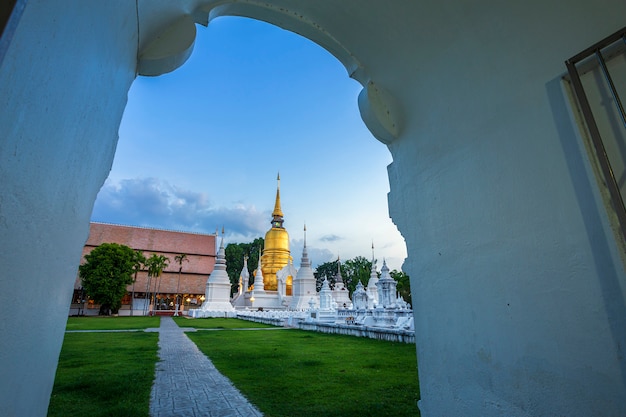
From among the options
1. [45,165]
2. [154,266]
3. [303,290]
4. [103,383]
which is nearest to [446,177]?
[45,165]

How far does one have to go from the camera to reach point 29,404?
132cm

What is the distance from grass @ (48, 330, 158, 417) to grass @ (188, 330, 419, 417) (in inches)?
51.2

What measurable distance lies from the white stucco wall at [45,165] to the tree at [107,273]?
31.6 meters

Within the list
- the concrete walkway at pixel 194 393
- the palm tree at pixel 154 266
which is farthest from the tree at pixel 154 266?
the concrete walkway at pixel 194 393

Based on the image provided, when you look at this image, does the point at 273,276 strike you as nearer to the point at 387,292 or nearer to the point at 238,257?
the point at 238,257

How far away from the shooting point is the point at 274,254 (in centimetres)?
4238

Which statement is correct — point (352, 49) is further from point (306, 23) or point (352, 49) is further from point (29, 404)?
point (29, 404)

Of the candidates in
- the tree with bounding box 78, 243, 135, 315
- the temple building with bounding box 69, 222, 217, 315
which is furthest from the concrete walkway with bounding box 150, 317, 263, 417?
the temple building with bounding box 69, 222, 217, 315

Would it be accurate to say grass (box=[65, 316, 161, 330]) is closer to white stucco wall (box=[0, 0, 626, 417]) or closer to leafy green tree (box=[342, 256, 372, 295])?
white stucco wall (box=[0, 0, 626, 417])

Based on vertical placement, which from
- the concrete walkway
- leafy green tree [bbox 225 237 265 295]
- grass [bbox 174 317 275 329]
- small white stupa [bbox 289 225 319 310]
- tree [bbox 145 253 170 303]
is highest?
leafy green tree [bbox 225 237 265 295]

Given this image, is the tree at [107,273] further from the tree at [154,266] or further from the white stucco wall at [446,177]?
the white stucco wall at [446,177]

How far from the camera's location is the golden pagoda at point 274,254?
4071 centimetres

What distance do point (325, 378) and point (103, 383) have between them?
329 centimetres

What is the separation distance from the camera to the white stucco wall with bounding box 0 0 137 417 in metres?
0.92
